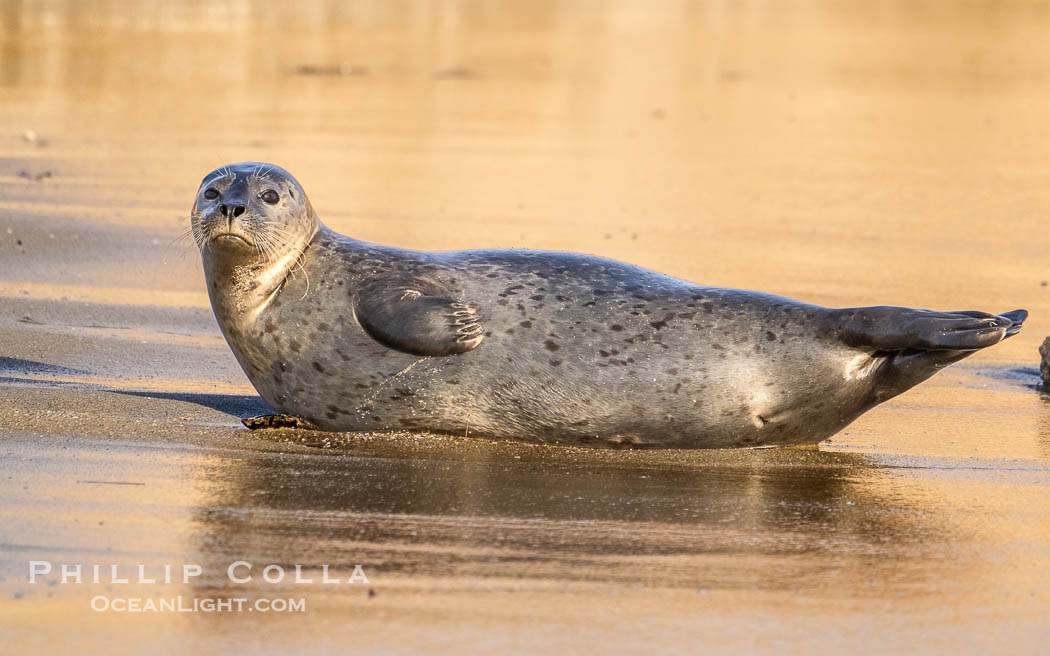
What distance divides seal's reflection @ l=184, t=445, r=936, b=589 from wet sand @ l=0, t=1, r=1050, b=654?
0.01m

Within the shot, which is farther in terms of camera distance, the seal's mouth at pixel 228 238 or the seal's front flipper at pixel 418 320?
the seal's mouth at pixel 228 238

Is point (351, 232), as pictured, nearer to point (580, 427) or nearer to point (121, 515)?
point (580, 427)

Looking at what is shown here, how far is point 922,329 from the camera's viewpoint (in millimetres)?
4961

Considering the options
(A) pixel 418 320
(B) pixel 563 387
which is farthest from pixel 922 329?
(A) pixel 418 320

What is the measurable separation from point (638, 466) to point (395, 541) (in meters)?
1.15

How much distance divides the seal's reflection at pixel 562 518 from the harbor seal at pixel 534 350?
0.55 ft

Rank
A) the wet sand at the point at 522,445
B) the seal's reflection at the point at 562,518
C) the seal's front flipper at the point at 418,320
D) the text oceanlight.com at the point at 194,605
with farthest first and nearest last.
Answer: the seal's front flipper at the point at 418,320 → the seal's reflection at the point at 562,518 → the wet sand at the point at 522,445 → the text oceanlight.com at the point at 194,605

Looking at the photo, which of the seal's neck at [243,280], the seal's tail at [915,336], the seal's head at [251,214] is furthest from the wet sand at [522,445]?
the seal's head at [251,214]

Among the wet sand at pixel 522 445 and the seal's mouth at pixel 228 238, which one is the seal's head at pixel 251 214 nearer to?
the seal's mouth at pixel 228 238

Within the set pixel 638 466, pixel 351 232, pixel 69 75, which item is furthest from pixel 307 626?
pixel 69 75

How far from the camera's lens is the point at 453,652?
125 inches

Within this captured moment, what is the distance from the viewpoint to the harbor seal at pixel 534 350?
4.99 metres

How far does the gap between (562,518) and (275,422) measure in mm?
1293

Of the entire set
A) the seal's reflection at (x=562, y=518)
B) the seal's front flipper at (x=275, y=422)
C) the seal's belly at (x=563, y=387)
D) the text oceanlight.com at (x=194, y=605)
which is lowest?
the text oceanlight.com at (x=194, y=605)
